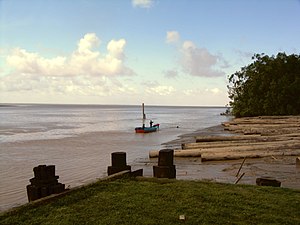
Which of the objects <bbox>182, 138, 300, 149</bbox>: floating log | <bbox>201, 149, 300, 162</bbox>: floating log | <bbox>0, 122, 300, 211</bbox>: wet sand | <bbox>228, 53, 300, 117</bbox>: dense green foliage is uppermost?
<bbox>228, 53, 300, 117</bbox>: dense green foliage

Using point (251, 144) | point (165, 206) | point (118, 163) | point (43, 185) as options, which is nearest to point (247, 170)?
point (251, 144)

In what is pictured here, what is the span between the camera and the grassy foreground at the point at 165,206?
4.80 m

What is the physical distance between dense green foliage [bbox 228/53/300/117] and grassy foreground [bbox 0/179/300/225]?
40900mm

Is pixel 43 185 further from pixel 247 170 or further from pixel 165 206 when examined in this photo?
pixel 247 170

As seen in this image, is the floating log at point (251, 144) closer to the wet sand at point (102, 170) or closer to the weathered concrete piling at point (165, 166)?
the wet sand at point (102, 170)

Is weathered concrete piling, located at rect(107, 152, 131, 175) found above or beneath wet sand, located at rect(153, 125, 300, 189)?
above

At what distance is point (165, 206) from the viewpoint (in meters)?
5.36

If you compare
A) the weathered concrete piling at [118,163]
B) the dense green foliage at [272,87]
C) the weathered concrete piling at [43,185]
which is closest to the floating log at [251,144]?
the weathered concrete piling at [118,163]

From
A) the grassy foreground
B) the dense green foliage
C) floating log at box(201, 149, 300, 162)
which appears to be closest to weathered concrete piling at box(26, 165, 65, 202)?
the grassy foreground

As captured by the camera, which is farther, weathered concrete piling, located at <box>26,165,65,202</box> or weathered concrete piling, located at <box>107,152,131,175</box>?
weathered concrete piling, located at <box>107,152,131,175</box>

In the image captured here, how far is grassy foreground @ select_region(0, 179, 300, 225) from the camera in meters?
4.80

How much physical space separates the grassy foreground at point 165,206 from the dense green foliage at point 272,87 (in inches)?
1610

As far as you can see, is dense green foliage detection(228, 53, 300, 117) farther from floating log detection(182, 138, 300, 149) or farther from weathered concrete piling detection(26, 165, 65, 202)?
weathered concrete piling detection(26, 165, 65, 202)

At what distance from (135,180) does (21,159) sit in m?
13.5
